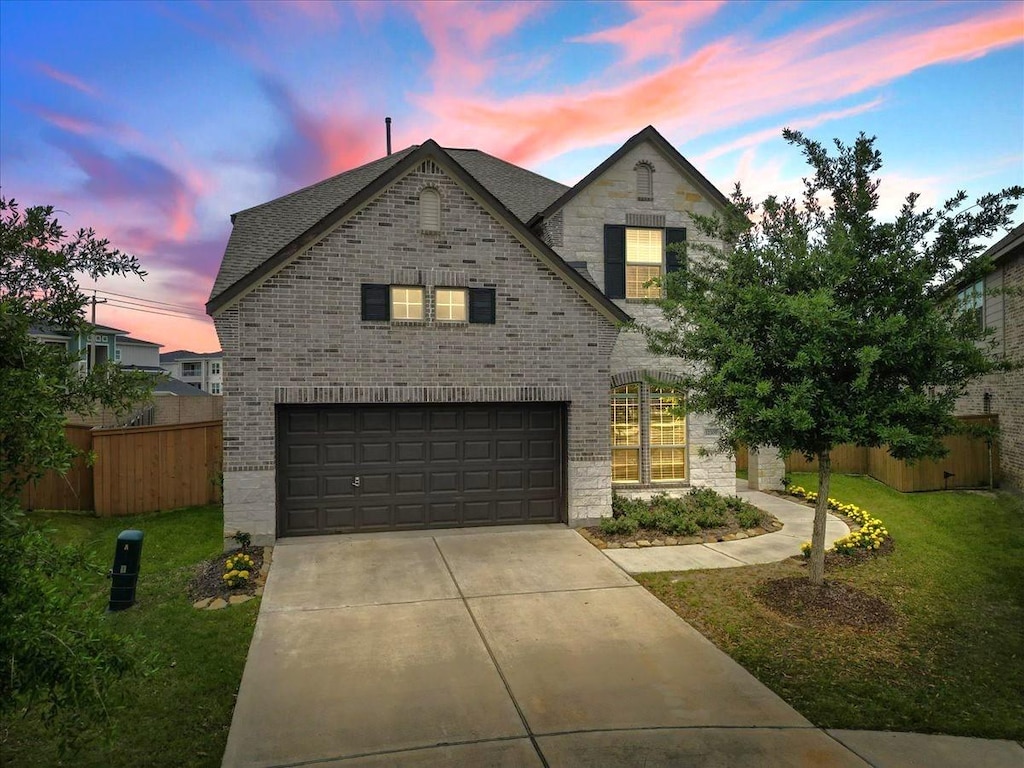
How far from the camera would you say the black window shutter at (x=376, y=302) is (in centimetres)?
1222

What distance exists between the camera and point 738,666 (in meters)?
6.79

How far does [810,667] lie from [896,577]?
4.10 meters

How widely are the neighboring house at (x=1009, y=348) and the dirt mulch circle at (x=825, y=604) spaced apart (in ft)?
33.0

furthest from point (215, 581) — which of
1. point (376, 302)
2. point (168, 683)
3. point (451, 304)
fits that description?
point (451, 304)

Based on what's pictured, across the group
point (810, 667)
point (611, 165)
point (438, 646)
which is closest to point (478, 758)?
point (438, 646)

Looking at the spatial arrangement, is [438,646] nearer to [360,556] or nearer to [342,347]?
[360,556]

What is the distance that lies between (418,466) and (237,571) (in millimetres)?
4073

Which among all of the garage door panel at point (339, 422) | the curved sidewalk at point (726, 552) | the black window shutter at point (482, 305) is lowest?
the curved sidewalk at point (726, 552)

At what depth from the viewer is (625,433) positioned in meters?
14.9

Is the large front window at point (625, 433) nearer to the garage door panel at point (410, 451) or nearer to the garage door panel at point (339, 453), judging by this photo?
the garage door panel at point (410, 451)

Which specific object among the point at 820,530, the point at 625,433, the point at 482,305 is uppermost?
the point at 482,305

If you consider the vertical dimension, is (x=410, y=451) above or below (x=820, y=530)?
above

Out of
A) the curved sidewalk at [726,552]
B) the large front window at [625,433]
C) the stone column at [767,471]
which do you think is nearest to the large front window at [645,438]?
the large front window at [625,433]

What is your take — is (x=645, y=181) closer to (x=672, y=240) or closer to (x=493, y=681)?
(x=672, y=240)
